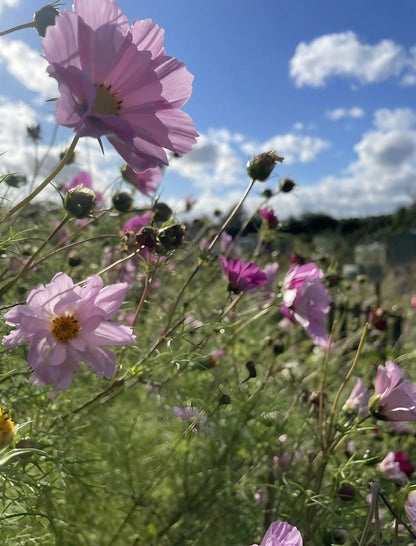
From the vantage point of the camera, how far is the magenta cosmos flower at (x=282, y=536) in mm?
432

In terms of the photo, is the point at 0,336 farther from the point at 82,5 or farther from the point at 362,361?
the point at 362,361


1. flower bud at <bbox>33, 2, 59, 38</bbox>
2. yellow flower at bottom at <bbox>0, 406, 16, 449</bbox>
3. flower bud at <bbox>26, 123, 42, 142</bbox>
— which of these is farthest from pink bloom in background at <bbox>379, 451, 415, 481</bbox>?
flower bud at <bbox>26, 123, 42, 142</bbox>

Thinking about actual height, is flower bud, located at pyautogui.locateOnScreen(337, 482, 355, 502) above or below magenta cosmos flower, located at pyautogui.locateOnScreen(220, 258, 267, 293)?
below

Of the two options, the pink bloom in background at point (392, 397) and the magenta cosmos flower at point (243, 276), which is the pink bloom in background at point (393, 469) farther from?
the magenta cosmos flower at point (243, 276)

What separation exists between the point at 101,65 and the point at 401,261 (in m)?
11.1

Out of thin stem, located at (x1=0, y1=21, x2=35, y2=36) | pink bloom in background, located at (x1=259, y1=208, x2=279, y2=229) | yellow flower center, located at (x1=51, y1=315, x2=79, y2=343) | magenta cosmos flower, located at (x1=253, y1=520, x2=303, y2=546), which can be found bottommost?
magenta cosmos flower, located at (x1=253, y1=520, x2=303, y2=546)

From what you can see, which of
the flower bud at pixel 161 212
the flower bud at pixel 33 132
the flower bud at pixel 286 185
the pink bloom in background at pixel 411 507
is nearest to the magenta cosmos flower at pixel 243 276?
the flower bud at pixel 161 212

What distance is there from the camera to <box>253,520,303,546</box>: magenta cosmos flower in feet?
1.42

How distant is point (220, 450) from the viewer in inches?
39.4

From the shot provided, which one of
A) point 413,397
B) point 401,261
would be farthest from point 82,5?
point 401,261

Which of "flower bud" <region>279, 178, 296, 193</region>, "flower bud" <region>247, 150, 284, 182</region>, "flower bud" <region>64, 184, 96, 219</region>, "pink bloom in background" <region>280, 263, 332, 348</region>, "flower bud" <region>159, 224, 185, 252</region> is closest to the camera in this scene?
"flower bud" <region>64, 184, 96, 219</region>

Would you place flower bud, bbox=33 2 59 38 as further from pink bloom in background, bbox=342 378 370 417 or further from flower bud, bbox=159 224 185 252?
pink bloom in background, bbox=342 378 370 417

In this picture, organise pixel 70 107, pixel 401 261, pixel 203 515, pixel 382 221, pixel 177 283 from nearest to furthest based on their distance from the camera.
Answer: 1. pixel 70 107
2. pixel 203 515
3. pixel 177 283
4. pixel 401 261
5. pixel 382 221

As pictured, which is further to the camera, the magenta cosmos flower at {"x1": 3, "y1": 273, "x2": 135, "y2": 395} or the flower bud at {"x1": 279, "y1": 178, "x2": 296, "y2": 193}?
the flower bud at {"x1": 279, "y1": 178, "x2": 296, "y2": 193}
